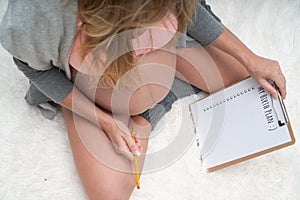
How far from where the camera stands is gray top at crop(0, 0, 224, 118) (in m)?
0.60

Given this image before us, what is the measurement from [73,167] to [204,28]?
0.39m

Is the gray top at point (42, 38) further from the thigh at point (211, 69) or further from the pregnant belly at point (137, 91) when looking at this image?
the thigh at point (211, 69)

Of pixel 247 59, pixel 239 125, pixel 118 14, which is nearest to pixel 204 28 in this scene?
pixel 247 59

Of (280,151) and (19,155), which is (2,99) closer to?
(19,155)

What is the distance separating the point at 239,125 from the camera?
0.89 metres

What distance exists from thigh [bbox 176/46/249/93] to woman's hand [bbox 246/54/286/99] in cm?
7

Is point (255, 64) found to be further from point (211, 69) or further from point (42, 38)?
point (42, 38)

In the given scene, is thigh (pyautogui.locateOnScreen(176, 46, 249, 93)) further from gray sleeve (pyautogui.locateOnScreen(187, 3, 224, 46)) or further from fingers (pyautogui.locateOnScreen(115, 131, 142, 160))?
fingers (pyautogui.locateOnScreen(115, 131, 142, 160))

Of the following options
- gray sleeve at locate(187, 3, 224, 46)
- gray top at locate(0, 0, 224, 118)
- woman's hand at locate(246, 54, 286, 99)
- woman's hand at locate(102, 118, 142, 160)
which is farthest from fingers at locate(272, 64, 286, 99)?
gray top at locate(0, 0, 224, 118)

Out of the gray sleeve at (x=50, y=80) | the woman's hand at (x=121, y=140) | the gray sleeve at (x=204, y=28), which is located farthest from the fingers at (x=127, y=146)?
the gray sleeve at (x=204, y=28)

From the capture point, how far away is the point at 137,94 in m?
0.82

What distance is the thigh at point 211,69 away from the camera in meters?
0.93

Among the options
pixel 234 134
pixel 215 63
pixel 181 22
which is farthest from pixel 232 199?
pixel 181 22

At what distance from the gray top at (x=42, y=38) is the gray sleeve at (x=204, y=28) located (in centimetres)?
27
